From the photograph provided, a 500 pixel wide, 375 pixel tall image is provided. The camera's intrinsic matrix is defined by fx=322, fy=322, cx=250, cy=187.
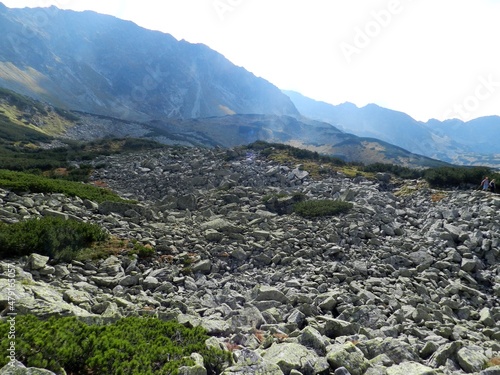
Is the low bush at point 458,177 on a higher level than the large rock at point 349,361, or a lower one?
higher

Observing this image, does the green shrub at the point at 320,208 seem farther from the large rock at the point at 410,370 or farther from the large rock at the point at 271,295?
the large rock at the point at 410,370

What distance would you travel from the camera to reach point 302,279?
1062cm

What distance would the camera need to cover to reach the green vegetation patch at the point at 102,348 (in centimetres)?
441

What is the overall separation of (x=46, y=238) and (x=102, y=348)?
630cm

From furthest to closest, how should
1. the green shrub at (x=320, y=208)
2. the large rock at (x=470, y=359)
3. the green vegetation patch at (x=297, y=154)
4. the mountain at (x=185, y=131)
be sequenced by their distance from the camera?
the mountain at (x=185, y=131), the green vegetation patch at (x=297, y=154), the green shrub at (x=320, y=208), the large rock at (x=470, y=359)

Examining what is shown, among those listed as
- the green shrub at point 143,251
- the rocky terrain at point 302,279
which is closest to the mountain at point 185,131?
the rocky terrain at point 302,279

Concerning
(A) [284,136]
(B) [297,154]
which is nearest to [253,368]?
(B) [297,154]

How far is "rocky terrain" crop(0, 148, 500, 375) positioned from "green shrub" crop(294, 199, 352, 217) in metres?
0.75

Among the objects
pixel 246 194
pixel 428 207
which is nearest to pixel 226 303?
pixel 246 194

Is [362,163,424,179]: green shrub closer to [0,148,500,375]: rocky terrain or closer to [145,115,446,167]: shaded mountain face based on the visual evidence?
[0,148,500,375]: rocky terrain

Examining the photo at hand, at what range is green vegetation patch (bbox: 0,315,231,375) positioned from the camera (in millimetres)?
4406

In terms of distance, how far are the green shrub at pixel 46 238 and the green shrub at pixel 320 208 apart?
34.5 feet

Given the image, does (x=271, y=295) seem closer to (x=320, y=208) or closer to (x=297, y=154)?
(x=320, y=208)

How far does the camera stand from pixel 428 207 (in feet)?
60.2
